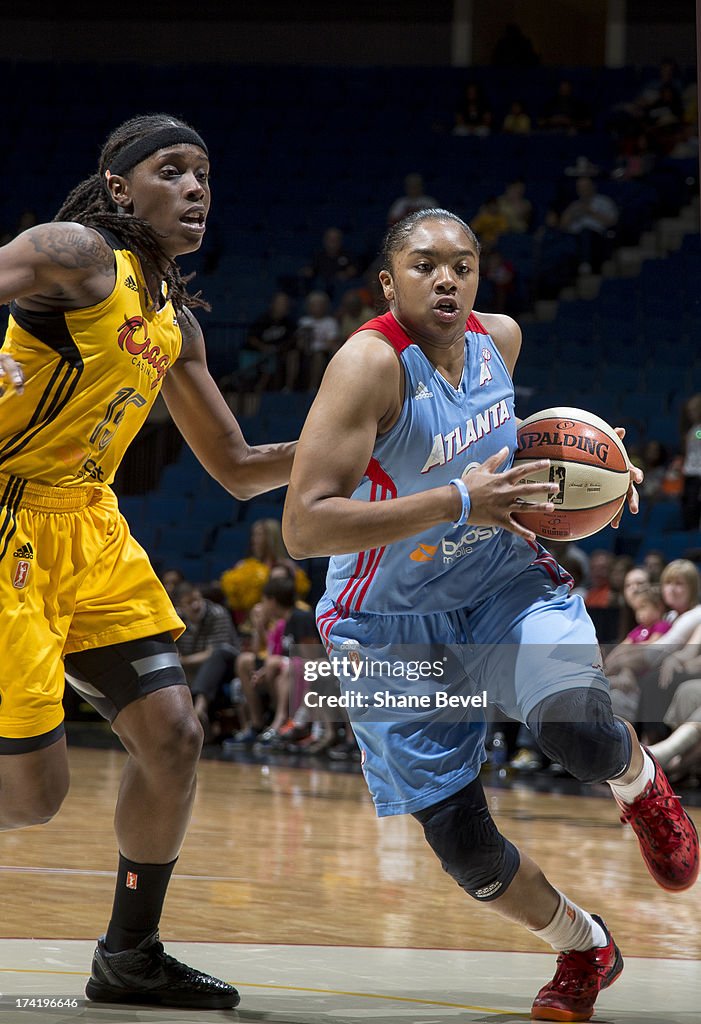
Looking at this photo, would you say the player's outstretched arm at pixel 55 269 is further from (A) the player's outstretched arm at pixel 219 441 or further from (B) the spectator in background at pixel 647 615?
(B) the spectator in background at pixel 647 615

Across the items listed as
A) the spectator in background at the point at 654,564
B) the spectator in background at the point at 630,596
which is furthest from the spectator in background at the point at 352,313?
the spectator in background at the point at 630,596

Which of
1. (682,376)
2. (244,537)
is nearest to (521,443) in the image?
(244,537)

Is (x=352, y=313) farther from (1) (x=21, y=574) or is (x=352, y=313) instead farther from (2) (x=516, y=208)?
(1) (x=21, y=574)

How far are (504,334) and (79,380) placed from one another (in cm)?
109

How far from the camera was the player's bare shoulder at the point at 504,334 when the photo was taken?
3412 mm

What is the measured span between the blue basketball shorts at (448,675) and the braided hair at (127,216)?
2.94ft

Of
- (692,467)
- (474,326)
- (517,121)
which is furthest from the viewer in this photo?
(517,121)

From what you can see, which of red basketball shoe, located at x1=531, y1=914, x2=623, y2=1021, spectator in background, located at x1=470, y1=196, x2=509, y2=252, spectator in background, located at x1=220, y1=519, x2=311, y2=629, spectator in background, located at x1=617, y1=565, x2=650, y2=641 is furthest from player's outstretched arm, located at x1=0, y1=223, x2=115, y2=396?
spectator in background, located at x1=470, y1=196, x2=509, y2=252

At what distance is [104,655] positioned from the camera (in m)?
3.04

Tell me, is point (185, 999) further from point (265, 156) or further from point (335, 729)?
point (265, 156)

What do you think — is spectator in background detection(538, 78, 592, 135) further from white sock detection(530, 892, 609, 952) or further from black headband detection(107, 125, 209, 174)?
white sock detection(530, 892, 609, 952)

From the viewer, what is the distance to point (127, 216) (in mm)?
3090

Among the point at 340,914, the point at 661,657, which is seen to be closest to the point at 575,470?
the point at 340,914

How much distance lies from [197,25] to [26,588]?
451 inches
